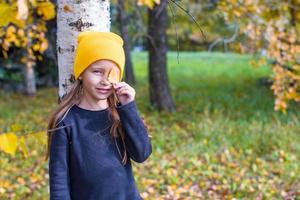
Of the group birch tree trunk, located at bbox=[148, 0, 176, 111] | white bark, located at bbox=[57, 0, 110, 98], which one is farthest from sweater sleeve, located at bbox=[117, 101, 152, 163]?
birch tree trunk, located at bbox=[148, 0, 176, 111]

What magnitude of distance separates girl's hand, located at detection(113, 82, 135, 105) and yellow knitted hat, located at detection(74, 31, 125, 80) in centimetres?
11

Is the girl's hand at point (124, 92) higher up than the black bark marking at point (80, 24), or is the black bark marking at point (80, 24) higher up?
the black bark marking at point (80, 24)

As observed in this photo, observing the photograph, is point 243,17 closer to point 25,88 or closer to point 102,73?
point 102,73

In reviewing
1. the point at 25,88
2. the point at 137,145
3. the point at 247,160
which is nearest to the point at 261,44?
the point at 247,160

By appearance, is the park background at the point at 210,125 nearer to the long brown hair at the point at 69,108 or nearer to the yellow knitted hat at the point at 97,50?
the long brown hair at the point at 69,108

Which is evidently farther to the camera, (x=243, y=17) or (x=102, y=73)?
(x=243, y=17)

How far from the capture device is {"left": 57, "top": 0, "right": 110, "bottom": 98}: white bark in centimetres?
266

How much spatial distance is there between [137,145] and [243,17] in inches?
202

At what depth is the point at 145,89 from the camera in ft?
40.8

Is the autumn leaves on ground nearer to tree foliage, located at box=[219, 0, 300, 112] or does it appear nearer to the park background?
the park background

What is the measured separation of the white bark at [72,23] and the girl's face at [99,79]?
0.38m

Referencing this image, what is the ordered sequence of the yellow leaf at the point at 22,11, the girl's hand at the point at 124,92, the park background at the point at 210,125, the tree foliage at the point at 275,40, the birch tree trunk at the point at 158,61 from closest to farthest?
the yellow leaf at the point at 22,11
the girl's hand at the point at 124,92
the park background at the point at 210,125
the tree foliage at the point at 275,40
the birch tree trunk at the point at 158,61

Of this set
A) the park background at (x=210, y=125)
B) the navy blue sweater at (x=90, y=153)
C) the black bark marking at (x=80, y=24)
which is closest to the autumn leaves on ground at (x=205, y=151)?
the park background at (x=210, y=125)

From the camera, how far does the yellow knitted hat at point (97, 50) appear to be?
232 cm
